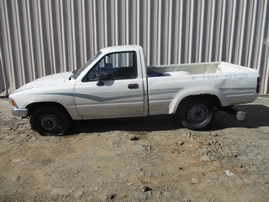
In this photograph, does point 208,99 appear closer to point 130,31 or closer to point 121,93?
point 121,93

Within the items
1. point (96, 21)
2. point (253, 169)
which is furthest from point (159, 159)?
point (96, 21)

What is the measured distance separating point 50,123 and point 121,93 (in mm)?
1564

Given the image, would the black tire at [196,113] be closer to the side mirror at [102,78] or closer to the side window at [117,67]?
the side window at [117,67]

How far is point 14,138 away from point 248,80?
482 cm

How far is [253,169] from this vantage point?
13.4ft

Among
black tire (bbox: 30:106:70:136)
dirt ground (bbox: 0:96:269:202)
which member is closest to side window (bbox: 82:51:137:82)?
black tire (bbox: 30:106:70:136)

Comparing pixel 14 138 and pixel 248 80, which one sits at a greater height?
pixel 248 80

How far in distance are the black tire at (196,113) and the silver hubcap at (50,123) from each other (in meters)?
2.53

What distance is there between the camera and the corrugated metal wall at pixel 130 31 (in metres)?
7.98

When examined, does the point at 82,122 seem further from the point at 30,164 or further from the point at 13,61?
the point at 13,61

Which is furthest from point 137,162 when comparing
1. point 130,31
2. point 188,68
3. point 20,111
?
point 130,31

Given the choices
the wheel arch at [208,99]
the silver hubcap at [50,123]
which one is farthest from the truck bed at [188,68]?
the silver hubcap at [50,123]

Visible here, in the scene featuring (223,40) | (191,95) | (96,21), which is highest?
(96,21)

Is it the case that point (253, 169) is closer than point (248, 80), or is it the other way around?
point (253, 169)
